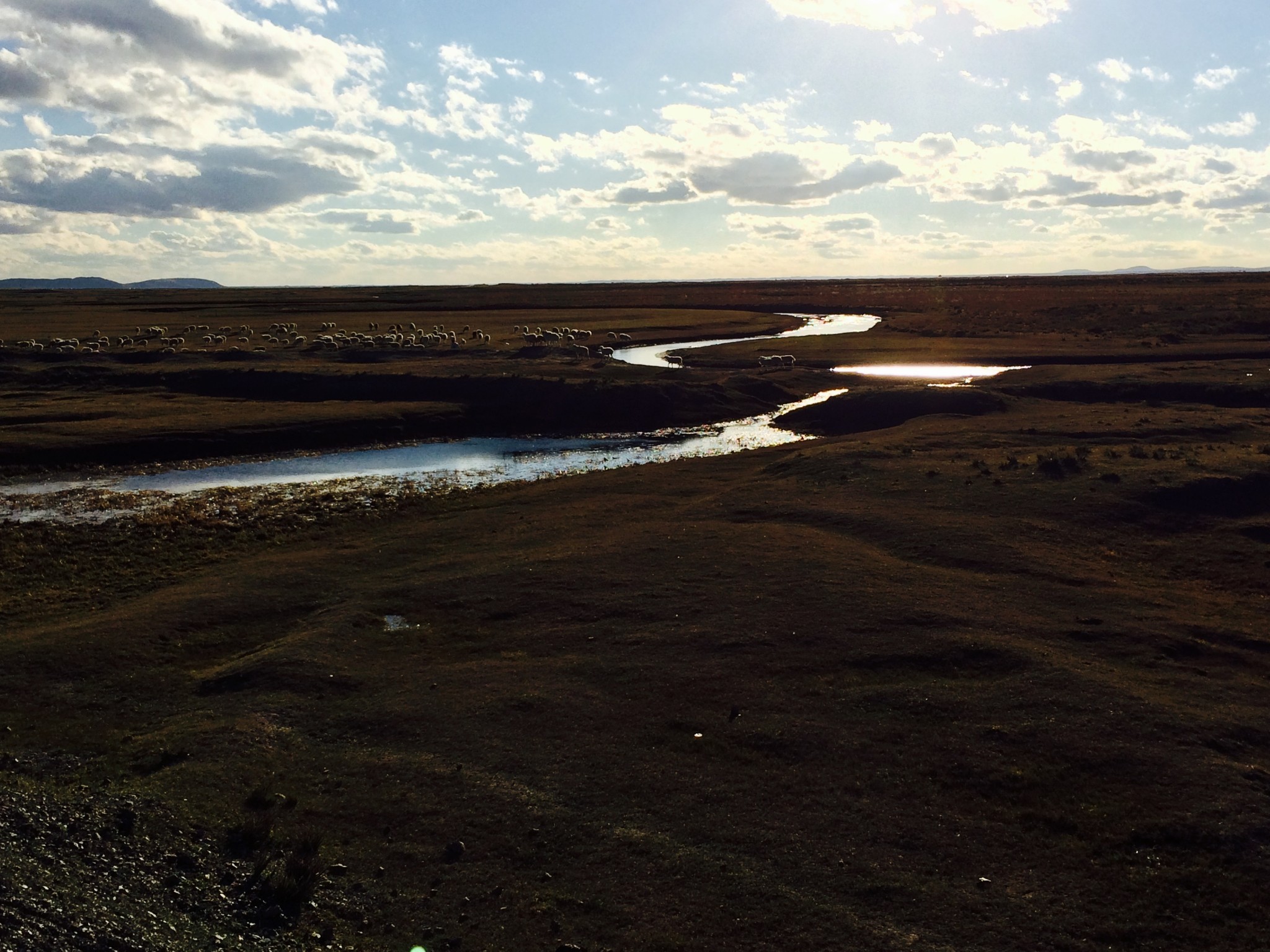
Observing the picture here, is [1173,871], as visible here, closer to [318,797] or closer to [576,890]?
[576,890]

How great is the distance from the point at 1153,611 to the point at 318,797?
21.3 metres

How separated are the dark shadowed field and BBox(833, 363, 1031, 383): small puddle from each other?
33278 mm

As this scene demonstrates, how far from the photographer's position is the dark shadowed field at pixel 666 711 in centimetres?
1318

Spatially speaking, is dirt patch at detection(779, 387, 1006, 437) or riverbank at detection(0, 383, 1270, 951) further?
dirt patch at detection(779, 387, 1006, 437)

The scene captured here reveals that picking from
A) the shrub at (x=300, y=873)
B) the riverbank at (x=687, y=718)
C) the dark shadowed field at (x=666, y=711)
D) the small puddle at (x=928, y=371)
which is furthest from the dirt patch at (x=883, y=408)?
the shrub at (x=300, y=873)

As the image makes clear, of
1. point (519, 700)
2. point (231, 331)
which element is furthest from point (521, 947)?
point (231, 331)

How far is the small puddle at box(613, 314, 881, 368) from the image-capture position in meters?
95.1

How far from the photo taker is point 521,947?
12.5m

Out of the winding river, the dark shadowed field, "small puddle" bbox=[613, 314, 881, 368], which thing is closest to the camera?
the dark shadowed field

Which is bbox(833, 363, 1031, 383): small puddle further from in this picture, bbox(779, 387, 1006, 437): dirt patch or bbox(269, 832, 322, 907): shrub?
bbox(269, 832, 322, 907): shrub

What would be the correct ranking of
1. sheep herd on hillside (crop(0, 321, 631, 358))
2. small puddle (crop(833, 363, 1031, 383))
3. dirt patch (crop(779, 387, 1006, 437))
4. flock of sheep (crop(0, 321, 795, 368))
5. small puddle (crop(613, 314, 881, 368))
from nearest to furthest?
dirt patch (crop(779, 387, 1006, 437)) < small puddle (crop(833, 363, 1031, 383)) < flock of sheep (crop(0, 321, 795, 368)) < sheep herd on hillside (crop(0, 321, 631, 358)) < small puddle (crop(613, 314, 881, 368))

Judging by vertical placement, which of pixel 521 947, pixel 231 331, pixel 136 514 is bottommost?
pixel 521 947

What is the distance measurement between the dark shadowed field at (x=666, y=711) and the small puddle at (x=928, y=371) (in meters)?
33.3

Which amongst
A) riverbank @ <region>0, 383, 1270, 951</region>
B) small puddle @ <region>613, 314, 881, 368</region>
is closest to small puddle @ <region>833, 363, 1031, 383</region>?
small puddle @ <region>613, 314, 881, 368</region>
